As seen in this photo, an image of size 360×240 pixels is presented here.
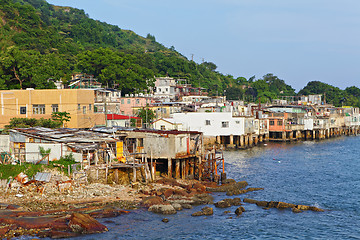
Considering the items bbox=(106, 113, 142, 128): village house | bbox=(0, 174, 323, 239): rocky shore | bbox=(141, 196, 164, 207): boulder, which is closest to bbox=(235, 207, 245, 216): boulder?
bbox=(0, 174, 323, 239): rocky shore

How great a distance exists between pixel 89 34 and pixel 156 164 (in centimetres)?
14678

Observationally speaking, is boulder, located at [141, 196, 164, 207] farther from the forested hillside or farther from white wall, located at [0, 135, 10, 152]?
the forested hillside

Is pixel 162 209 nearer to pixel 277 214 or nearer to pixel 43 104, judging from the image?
pixel 277 214

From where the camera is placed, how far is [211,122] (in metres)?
76.8

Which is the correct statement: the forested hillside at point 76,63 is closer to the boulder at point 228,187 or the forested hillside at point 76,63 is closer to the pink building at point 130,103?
the pink building at point 130,103

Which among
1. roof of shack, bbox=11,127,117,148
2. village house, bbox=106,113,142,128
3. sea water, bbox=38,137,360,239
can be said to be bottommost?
sea water, bbox=38,137,360,239

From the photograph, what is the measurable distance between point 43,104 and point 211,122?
1245 inches

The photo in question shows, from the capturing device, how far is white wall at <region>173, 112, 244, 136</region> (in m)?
75.7

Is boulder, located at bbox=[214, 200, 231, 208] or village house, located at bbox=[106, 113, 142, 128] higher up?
village house, located at bbox=[106, 113, 142, 128]

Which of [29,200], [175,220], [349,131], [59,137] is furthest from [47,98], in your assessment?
[349,131]

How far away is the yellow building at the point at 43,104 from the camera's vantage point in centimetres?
5491

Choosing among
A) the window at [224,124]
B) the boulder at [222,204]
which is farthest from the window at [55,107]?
the window at [224,124]

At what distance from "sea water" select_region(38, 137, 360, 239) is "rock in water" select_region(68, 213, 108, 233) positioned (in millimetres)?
584

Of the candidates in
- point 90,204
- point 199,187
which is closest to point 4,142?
point 90,204
